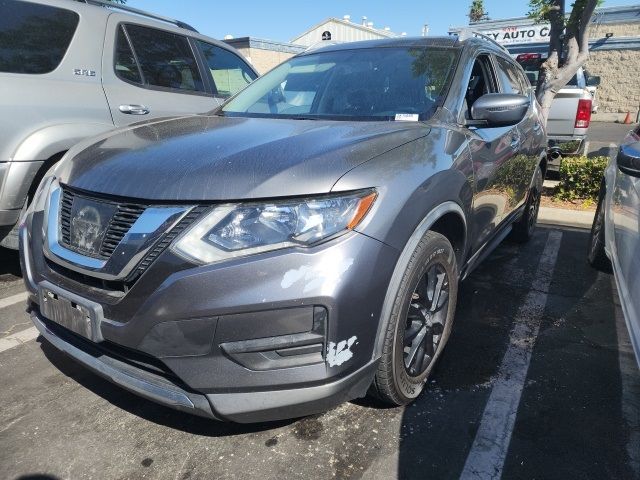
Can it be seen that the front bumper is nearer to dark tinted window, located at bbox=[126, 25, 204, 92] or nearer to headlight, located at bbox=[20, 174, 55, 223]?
headlight, located at bbox=[20, 174, 55, 223]

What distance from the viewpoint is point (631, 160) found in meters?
2.25

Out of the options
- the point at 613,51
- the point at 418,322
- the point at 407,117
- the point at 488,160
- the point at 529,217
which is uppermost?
the point at 613,51

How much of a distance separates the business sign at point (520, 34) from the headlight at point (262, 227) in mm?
22627

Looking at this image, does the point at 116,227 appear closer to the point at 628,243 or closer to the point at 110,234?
the point at 110,234

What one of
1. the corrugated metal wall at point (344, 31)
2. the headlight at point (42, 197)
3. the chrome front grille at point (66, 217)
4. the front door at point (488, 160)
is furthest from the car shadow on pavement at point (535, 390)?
the corrugated metal wall at point (344, 31)

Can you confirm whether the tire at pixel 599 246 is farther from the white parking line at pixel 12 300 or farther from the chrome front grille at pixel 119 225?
the white parking line at pixel 12 300

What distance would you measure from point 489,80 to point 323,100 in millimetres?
1233

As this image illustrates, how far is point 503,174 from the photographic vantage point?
10.5ft

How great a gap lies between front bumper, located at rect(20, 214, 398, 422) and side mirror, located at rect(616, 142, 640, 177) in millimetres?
1290

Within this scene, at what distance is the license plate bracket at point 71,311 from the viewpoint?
5.86ft

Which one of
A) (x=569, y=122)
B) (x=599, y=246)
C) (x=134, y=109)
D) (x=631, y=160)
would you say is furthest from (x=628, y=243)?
(x=569, y=122)

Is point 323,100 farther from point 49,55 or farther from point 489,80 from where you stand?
point 49,55

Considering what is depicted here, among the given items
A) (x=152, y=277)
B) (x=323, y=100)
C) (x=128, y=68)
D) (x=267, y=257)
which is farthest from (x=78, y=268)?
(x=128, y=68)

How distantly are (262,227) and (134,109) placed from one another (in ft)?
9.27
